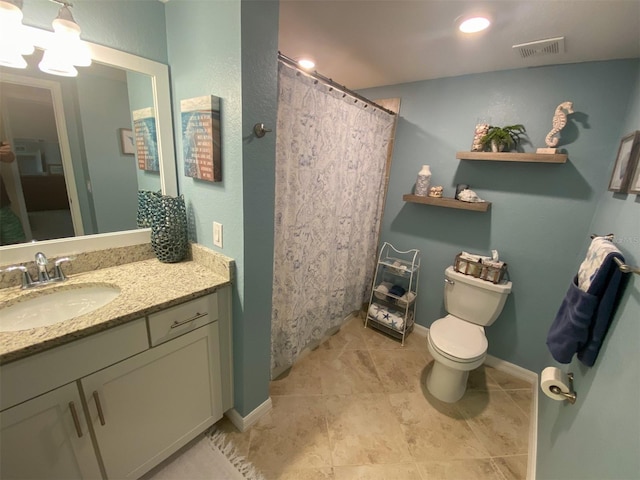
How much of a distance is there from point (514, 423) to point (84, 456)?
7.22 feet

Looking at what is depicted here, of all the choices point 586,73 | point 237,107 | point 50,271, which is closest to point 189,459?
point 50,271

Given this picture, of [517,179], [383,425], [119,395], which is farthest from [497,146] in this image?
[119,395]

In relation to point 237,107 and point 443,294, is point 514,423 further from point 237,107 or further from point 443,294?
point 237,107

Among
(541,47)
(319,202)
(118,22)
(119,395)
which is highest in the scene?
(541,47)

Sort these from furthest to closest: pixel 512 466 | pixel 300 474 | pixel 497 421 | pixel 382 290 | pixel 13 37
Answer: pixel 382 290
pixel 497 421
pixel 512 466
pixel 300 474
pixel 13 37

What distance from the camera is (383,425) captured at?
1543 millimetres

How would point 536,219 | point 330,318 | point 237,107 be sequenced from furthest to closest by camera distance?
point 330,318 → point 536,219 → point 237,107

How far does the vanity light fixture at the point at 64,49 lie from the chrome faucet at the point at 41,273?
748 millimetres

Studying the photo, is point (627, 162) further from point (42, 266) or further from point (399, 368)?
point (42, 266)

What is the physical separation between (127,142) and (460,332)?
231 cm

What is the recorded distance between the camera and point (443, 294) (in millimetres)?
2227

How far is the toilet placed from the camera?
1.61 m

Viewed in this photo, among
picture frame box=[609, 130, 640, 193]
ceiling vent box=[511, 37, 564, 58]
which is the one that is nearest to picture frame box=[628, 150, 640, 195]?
picture frame box=[609, 130, 640, 193]

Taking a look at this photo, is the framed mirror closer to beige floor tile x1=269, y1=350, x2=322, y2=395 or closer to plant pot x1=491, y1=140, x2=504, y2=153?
beige floor tile x1=269, y1=350, x2=322, y2=395
